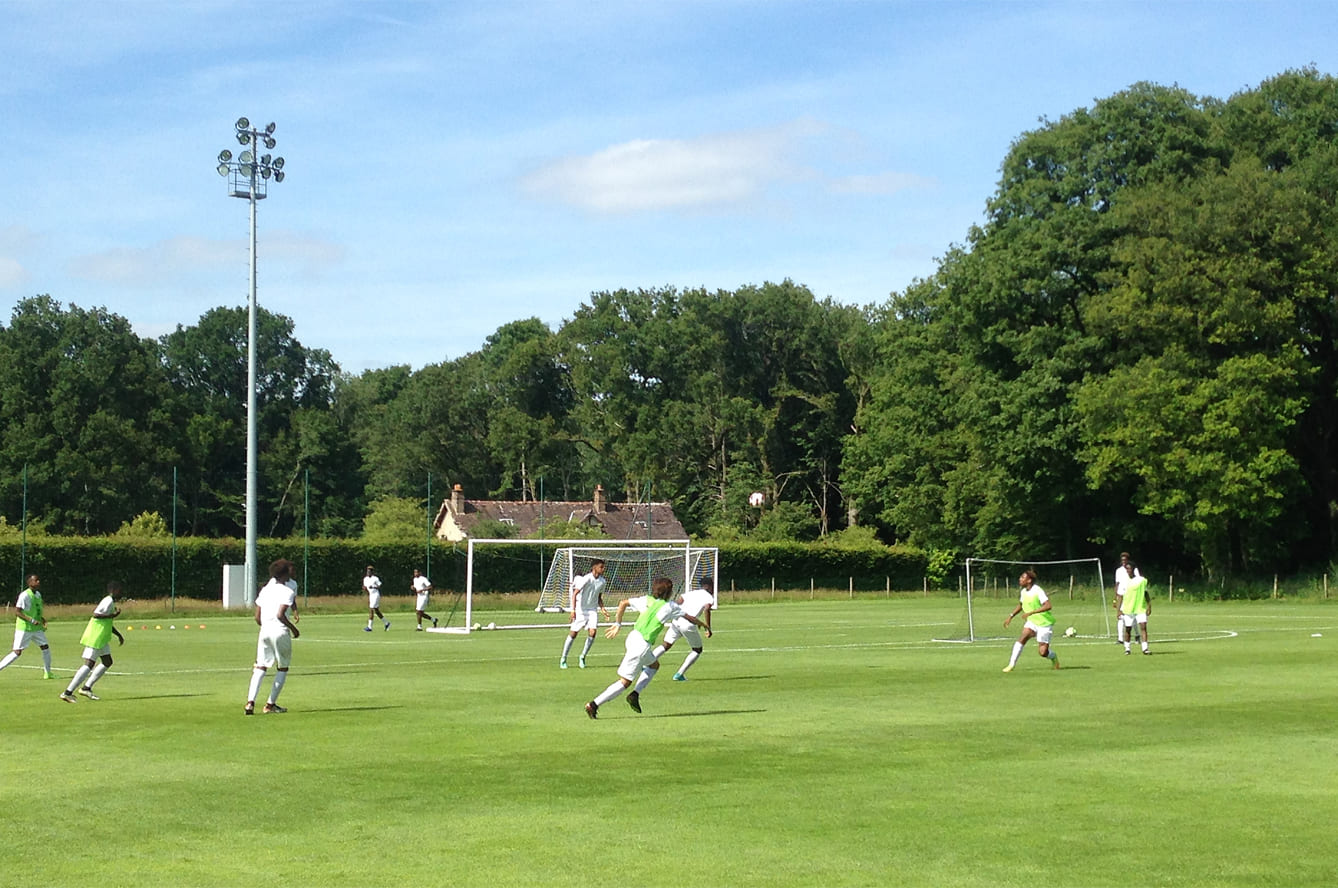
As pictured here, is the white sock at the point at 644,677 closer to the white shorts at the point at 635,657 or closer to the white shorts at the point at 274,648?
the white shorts at the point at 635,657

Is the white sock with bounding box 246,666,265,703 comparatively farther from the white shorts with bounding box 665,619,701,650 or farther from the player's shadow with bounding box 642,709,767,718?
the white shorts with bounding box 665,619,701,650

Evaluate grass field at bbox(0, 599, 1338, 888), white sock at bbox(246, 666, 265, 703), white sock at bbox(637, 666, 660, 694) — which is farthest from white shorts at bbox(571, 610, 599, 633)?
white sock at bbox(246, 666, 265, 703)

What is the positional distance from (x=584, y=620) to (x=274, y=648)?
1094 centimetres

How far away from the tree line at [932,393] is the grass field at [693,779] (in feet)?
123

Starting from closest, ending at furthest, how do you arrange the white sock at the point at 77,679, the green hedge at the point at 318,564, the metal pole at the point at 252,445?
the white sock at the point at 77,679 < the metal pole at the point at 252,445 < the green hedge at the point at 318,564

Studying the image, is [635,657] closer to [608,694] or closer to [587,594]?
[608,694]

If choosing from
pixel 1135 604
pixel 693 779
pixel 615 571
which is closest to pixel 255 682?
pixel 693 779

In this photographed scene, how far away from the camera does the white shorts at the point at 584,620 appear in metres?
29.8

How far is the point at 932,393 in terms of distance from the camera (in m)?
79.3

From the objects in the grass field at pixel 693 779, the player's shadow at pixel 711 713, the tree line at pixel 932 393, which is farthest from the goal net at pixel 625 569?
the player's shadow at pixel 711 713

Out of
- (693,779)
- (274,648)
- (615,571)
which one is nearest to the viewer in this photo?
(693,779)

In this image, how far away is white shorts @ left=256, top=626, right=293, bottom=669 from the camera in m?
20.2

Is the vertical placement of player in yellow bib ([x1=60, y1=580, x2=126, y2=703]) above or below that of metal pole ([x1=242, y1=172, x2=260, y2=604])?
below

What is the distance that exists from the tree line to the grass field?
37440 mm
